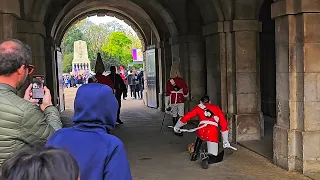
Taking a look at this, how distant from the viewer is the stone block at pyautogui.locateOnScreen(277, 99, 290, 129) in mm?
5996

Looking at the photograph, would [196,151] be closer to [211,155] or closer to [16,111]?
[211,155]

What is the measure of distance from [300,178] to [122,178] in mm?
4401

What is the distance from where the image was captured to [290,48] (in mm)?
5891

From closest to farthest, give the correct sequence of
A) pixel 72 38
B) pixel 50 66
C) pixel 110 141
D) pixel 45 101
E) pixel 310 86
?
pixel 110 141 → pixel 45 101 → pixel 310 86 → pixel 50 66 → pixel 72 38

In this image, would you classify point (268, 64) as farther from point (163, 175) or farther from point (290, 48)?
point (163, 175)

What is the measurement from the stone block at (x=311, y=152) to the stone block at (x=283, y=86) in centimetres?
64

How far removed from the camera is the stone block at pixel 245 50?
26.8 feet

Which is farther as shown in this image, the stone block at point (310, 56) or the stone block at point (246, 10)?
the stone block at point (246, 10)

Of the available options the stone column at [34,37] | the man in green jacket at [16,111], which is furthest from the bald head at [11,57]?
the stone column at [34,37]

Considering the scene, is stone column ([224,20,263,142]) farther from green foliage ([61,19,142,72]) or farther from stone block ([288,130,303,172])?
green foliage ([61,19,142,72])

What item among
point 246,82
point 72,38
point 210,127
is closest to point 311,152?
point 210,127

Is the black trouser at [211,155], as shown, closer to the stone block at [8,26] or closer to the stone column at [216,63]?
the stone column at [216,63]

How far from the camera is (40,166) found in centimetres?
112

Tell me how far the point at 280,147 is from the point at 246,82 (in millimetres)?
2307
